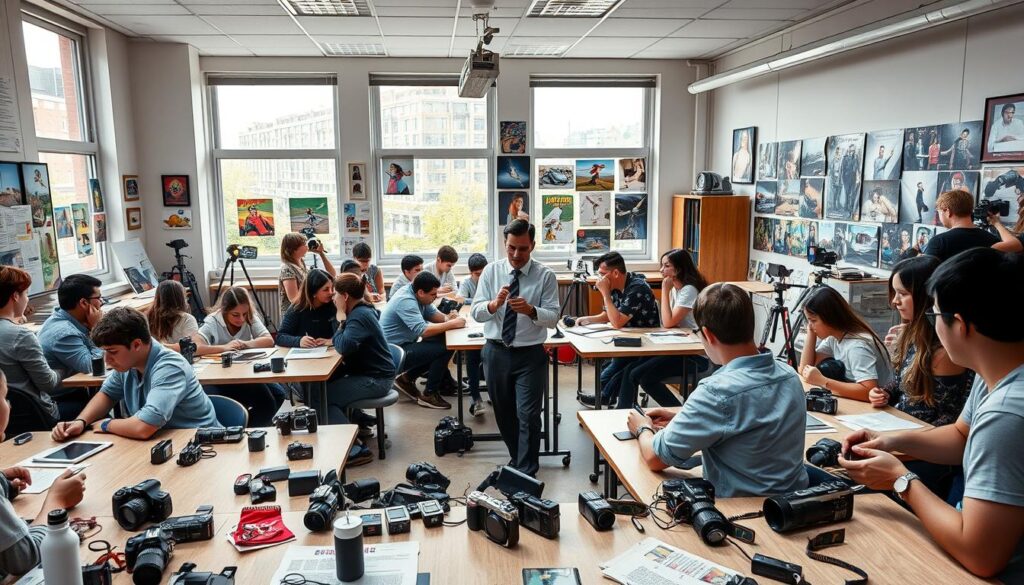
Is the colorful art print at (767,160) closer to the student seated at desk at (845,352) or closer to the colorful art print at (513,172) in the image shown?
the colorful art print at (513,172)

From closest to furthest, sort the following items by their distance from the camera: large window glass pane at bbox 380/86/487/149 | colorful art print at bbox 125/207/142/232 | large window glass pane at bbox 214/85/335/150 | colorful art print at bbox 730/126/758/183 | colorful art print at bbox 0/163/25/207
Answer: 1. colorful art print at bbox 0/163/25/207
2. colorful art print at bbox 125/207/142/232
3. colorful art print at bbox 730/126/758/183
4. large window glass pane at bbox 214/85/335/150
5. large window glass pane at bbox 380/86/487/149

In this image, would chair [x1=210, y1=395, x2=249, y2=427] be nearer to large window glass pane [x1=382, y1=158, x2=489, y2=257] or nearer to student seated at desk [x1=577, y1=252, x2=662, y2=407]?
student seated at desk [x1=577, y1=252, x2=662, y2=407]

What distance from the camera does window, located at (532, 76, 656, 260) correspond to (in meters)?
8.38

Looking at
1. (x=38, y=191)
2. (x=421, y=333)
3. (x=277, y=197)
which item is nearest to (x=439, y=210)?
(x=277, y=197)

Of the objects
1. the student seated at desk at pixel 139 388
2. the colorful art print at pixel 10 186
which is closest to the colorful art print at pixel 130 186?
the colorful art print at pixel 10 186

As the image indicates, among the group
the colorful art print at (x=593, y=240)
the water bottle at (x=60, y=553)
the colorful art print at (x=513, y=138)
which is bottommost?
the water bottle at (x=60, y=553)

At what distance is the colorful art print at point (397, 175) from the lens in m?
8.23

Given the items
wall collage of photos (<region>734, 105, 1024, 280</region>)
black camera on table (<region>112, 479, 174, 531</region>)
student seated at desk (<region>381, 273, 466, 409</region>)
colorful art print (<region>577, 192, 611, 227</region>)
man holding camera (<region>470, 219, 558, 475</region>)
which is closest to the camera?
black camera on table (<region>112, 479, 174, 531</region>)

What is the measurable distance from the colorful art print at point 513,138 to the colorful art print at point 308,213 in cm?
228

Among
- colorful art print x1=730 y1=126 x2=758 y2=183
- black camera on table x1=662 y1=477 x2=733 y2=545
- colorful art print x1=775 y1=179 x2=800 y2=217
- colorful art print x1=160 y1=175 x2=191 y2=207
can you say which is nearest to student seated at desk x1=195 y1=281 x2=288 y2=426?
black camera on table x1=662 y1=477 x2=733 y2=545

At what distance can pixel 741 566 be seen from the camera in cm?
187

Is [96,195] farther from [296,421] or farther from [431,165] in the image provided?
[296,421]

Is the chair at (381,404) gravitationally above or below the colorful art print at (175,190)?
below

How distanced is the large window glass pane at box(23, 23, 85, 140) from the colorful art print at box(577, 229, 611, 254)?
552 centimetres
